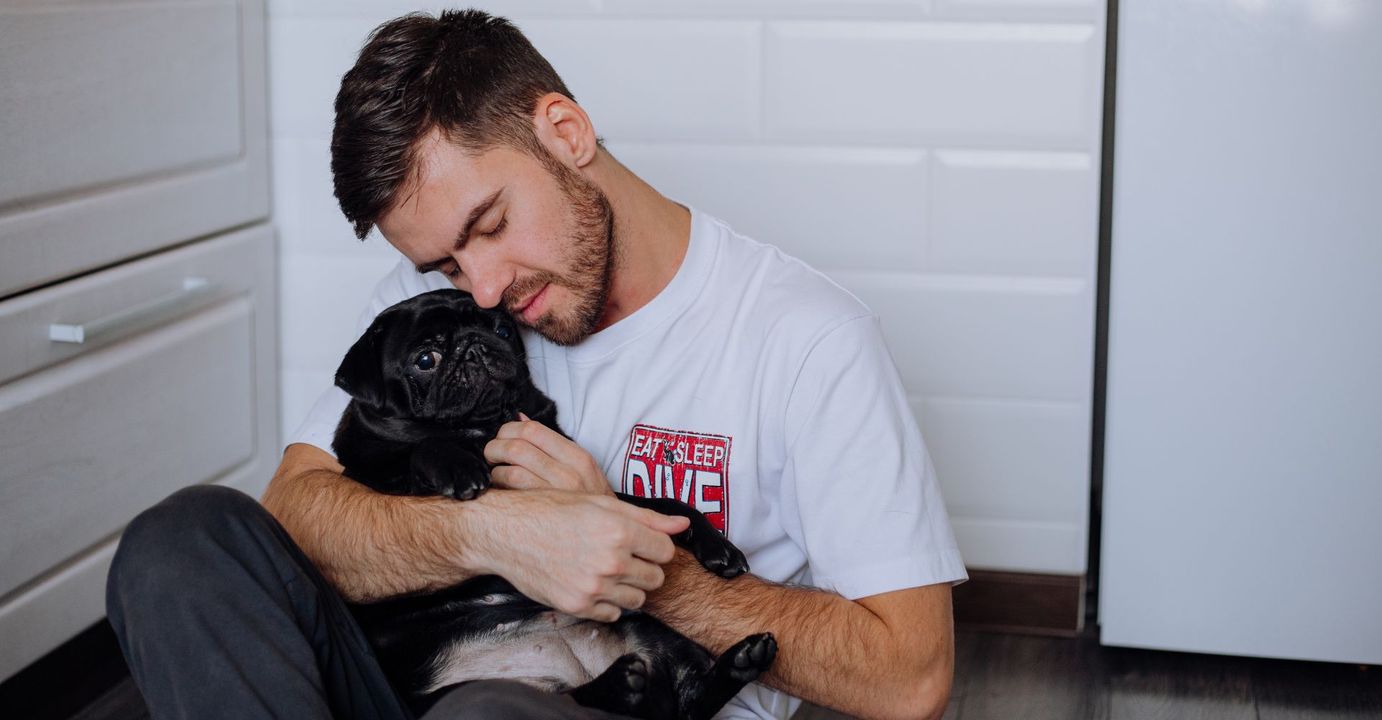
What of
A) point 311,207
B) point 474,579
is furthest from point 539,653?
point 311,207

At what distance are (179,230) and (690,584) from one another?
1.23 meters

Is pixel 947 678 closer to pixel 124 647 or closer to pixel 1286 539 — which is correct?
pixel 124 647

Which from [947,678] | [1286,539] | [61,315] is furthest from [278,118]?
[1286,539]

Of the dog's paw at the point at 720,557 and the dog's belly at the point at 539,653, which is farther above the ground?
the dog's paw at the point at 720,557

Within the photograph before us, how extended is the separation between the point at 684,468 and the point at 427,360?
1.08 feet

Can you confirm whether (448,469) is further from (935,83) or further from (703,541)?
(935,83)

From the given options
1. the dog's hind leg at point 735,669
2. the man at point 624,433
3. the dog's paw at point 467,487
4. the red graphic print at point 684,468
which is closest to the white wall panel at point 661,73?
the man at point 624,433

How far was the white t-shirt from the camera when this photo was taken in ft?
4.23

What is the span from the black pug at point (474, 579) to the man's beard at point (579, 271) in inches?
4.6

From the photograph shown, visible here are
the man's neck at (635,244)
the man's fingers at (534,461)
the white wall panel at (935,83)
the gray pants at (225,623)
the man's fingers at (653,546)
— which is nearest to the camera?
the gray pants at (225,623)

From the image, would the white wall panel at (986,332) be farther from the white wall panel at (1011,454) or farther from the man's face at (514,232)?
the man's face at (514,232)

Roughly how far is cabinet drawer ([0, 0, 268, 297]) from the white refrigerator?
1481mm

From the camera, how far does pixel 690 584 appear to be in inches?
52.2

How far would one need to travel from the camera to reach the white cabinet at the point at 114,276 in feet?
5.86
